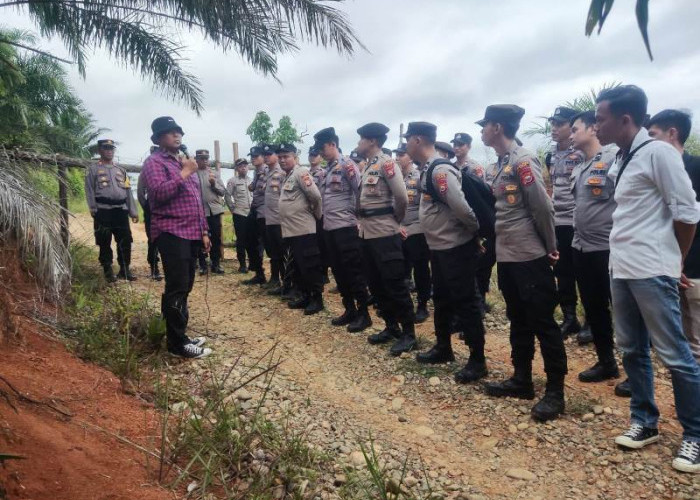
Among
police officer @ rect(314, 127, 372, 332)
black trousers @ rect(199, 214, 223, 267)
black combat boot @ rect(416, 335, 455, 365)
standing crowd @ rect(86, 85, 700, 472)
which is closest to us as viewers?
standing crowd @ rect(86, 85, 700, 472)

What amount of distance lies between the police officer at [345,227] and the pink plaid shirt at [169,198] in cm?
171

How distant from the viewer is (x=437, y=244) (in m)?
3.84

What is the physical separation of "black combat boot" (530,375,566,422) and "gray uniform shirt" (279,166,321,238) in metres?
3.18

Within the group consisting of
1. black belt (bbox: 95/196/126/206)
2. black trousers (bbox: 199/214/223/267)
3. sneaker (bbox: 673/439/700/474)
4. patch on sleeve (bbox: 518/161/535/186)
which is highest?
black belt (bbox: 95/196/126/206)

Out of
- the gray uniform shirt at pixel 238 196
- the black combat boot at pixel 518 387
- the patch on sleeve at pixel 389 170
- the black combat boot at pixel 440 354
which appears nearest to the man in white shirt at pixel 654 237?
the black combat boot at pixel 518 387

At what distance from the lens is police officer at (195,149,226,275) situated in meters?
7.88

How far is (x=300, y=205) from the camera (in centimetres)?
566

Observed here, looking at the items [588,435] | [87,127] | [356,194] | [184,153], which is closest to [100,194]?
[184,153]

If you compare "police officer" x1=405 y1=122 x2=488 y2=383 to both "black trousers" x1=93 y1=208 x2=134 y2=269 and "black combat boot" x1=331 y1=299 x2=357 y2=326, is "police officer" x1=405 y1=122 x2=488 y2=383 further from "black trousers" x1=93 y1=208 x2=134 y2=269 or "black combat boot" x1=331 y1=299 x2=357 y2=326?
"black trousers" x1=93 y1=208 x2=134 y2=269

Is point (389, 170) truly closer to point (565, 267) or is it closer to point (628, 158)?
point (565, 267)

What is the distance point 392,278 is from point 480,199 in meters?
1.20

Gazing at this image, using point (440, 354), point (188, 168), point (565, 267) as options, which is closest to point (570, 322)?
point (565, 267)

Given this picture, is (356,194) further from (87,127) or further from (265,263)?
(87,127)

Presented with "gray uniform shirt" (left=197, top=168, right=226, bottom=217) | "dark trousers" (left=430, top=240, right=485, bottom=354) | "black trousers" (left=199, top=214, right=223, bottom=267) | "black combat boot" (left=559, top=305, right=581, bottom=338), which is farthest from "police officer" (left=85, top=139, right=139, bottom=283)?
Answer: "black combat boot" (left=559, top=305, right=581, bottom=338)
